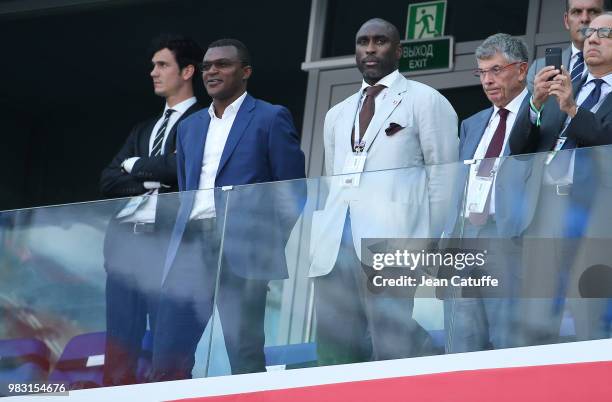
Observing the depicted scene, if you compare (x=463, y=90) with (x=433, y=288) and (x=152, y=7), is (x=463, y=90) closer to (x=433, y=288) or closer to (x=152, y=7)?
(x=152, y=7)

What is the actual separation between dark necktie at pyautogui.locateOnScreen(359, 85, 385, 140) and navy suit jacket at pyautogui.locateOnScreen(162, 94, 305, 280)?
417 mm

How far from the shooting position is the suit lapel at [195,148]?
769 centimetres

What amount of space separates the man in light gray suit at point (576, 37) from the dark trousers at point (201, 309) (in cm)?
178

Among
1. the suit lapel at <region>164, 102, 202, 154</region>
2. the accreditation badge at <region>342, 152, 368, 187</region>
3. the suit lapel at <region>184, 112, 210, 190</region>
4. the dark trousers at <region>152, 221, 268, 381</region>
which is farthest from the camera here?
the suit lapel at <region>164, 102, 202, 154</region>

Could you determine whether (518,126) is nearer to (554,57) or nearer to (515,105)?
(554,57)

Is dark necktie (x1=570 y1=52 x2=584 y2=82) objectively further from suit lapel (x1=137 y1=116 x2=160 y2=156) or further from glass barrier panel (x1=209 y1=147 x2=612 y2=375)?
suit lapel (x1=137 y1=116 x2=160 y2=156)

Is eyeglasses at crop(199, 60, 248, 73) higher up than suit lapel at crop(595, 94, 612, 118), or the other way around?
eyeglasses at crop(199, 60, 248, 73)

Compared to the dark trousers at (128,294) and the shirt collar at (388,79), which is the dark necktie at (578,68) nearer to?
the shirt collar at (388,79)

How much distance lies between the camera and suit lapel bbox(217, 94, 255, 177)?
7.61 metres

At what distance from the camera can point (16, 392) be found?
24.5 ft

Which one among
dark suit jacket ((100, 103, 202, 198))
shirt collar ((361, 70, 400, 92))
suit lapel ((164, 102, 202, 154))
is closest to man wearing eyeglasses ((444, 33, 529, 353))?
shirt collar ((361, 70, 400, 92))

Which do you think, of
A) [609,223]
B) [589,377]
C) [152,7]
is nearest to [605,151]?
[609,223]

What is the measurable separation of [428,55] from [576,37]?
420 cm

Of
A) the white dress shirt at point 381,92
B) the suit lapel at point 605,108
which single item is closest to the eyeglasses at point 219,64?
the white dress shirt at point 381,92
